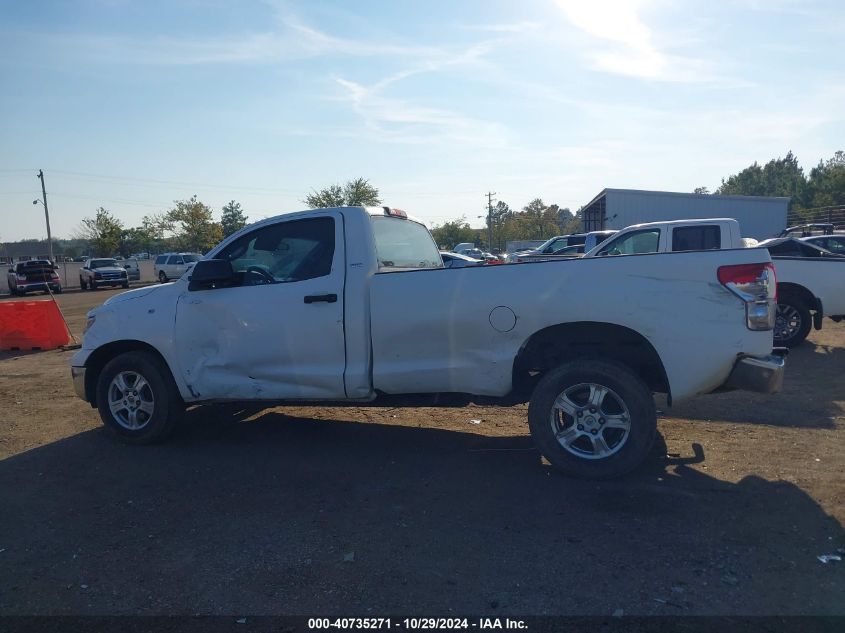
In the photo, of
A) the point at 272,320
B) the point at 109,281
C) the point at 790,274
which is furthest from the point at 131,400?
the point at 109,281

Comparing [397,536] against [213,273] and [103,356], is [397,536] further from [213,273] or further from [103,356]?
[103,356]

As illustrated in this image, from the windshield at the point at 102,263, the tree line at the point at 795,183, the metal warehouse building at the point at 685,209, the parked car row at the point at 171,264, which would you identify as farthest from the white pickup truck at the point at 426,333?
the tree line at the point at 795,183

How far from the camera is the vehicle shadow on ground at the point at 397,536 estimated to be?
3.46 m

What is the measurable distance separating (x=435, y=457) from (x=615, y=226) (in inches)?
1099

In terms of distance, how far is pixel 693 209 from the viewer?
109 feet

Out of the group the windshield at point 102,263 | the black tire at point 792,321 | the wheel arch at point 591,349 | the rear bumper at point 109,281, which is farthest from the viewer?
the windshield at point 102,263

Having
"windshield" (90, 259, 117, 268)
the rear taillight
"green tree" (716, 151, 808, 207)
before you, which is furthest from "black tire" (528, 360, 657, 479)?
"green tree" (716, 151, 808, 207)

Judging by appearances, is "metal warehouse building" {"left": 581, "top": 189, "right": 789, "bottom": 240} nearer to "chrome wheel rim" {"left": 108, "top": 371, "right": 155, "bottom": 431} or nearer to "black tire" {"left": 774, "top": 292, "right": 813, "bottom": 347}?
"black tire" {"left": 774, "top": 292, "right": 813, "bottom": 347}

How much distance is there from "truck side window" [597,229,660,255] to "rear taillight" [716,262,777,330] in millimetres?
5981

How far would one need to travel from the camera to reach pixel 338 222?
5.87 m

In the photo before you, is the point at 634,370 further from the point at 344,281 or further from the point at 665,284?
the point at 344,281

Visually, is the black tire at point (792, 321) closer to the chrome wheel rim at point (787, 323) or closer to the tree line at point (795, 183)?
the chrome wheel rim at point (787, 323)

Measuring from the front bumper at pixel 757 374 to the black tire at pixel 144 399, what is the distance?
15.1ft

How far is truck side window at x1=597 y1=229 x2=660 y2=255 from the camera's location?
423 inches
